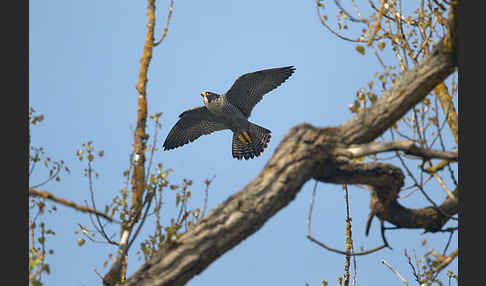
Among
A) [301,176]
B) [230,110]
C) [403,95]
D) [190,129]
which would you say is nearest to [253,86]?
[230,110]

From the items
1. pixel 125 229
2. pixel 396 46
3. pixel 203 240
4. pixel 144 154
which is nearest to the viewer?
pixel 203 240

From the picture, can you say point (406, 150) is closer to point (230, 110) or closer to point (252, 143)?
point (230, 110)

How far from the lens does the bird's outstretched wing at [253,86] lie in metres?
9.29

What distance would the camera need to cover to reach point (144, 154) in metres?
4.31

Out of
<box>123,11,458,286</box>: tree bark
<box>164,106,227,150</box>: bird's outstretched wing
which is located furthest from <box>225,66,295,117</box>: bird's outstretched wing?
<box>123,11,458,286</box>: tree bark

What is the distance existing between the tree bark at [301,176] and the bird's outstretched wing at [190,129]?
652 centimetres

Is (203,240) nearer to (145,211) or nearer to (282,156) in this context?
(282,156)

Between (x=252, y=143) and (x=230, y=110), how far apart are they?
1554 millimetres

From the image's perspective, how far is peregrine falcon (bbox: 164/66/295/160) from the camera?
9359 millimetres

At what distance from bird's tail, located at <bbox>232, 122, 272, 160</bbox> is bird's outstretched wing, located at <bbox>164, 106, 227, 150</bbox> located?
659mm

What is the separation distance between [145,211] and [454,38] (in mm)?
2777

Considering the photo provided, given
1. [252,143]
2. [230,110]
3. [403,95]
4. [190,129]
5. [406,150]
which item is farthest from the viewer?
[252,143]

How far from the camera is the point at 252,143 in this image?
10766 millimetres
